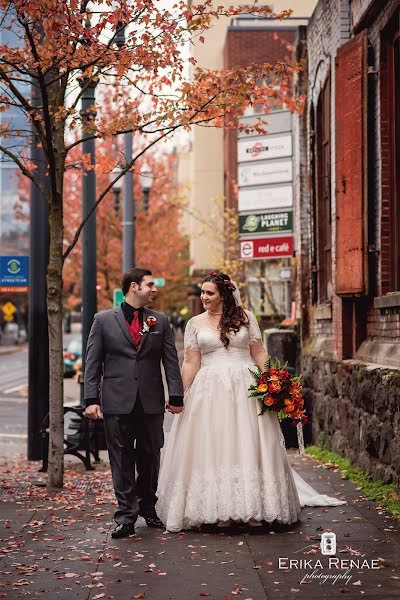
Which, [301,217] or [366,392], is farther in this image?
[301,217]

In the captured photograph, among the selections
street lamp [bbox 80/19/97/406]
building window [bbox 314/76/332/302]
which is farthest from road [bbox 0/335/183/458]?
building window [bbox 314/76/332/302]

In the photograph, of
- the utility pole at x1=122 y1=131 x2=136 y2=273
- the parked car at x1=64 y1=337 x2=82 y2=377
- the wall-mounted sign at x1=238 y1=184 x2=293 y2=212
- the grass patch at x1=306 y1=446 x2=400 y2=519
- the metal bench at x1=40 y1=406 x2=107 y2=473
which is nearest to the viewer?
the grass patch at x1=306 y1=446 x2=400 y2=519

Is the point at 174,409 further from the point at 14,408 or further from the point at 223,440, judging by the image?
the point at 14,408

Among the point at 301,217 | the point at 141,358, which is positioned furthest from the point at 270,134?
the point at 141,358

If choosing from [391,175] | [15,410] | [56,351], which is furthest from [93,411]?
[15,410]

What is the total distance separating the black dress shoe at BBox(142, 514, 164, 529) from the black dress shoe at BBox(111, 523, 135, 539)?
13.5 inches

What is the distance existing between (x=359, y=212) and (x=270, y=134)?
30.1 feet

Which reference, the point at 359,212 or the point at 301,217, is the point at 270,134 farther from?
the point at 359,212

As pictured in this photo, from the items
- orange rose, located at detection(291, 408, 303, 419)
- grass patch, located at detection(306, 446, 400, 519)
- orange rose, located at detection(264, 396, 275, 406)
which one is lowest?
grass patch, located at detection(306, 446, 400, 519)

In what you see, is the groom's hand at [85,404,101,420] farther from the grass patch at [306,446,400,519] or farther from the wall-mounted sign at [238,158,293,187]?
the wall-mounted sign at [238,158,293,187]

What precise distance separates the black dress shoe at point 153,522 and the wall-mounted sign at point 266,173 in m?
12.3

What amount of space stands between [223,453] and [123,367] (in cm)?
107

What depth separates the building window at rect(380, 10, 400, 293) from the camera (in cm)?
1100

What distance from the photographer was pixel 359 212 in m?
11.4
